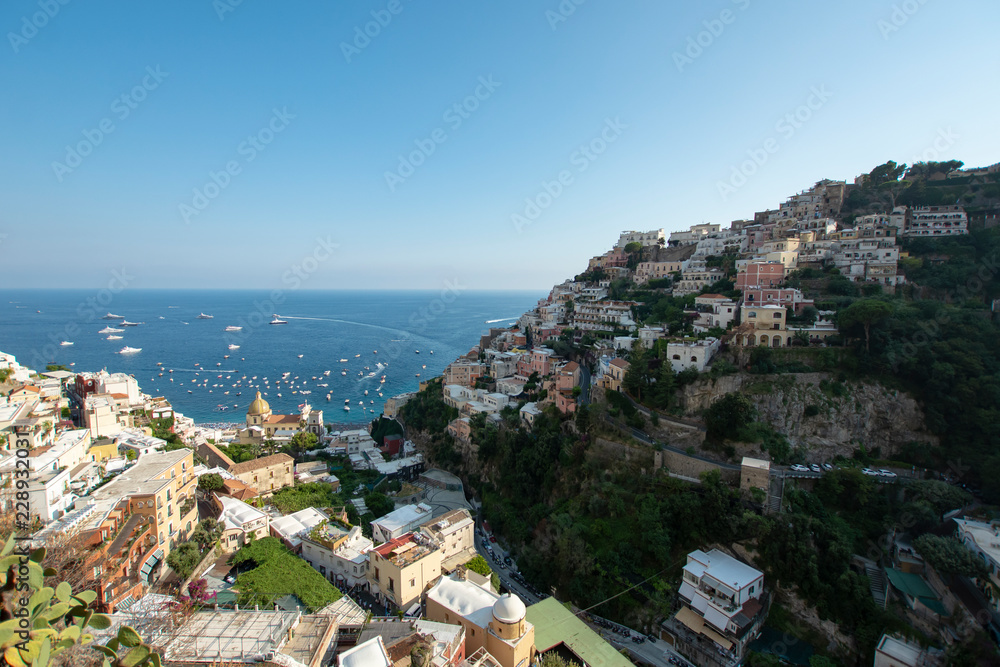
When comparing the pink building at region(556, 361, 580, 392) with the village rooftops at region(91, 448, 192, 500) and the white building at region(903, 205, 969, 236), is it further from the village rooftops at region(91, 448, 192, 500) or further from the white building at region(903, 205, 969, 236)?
the white building at region(903, 205, 969, 236)

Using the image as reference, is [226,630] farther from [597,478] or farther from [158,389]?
[158,389]

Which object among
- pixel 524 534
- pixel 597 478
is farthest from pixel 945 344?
pixel 524 534

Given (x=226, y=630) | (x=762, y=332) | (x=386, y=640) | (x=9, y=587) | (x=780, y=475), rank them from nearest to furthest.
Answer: (x=9, y=587) < (x=226, y=630) < (x=386, y=640) < (x=780, y=475) < (x=762, y=332)

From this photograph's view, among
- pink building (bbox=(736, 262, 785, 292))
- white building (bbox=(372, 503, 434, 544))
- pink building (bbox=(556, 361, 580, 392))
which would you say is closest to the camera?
white building (bbox=(372, 503, 434, 544))

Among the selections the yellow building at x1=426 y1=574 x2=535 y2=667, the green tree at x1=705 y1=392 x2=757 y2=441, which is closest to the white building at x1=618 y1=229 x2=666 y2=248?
the green tree at x1=705 y1=392 x2=757 y2=441

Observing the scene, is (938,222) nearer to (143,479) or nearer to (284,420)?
(143,479)

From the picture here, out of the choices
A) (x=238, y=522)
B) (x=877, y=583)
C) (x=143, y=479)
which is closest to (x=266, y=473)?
(x=238, y=522)
